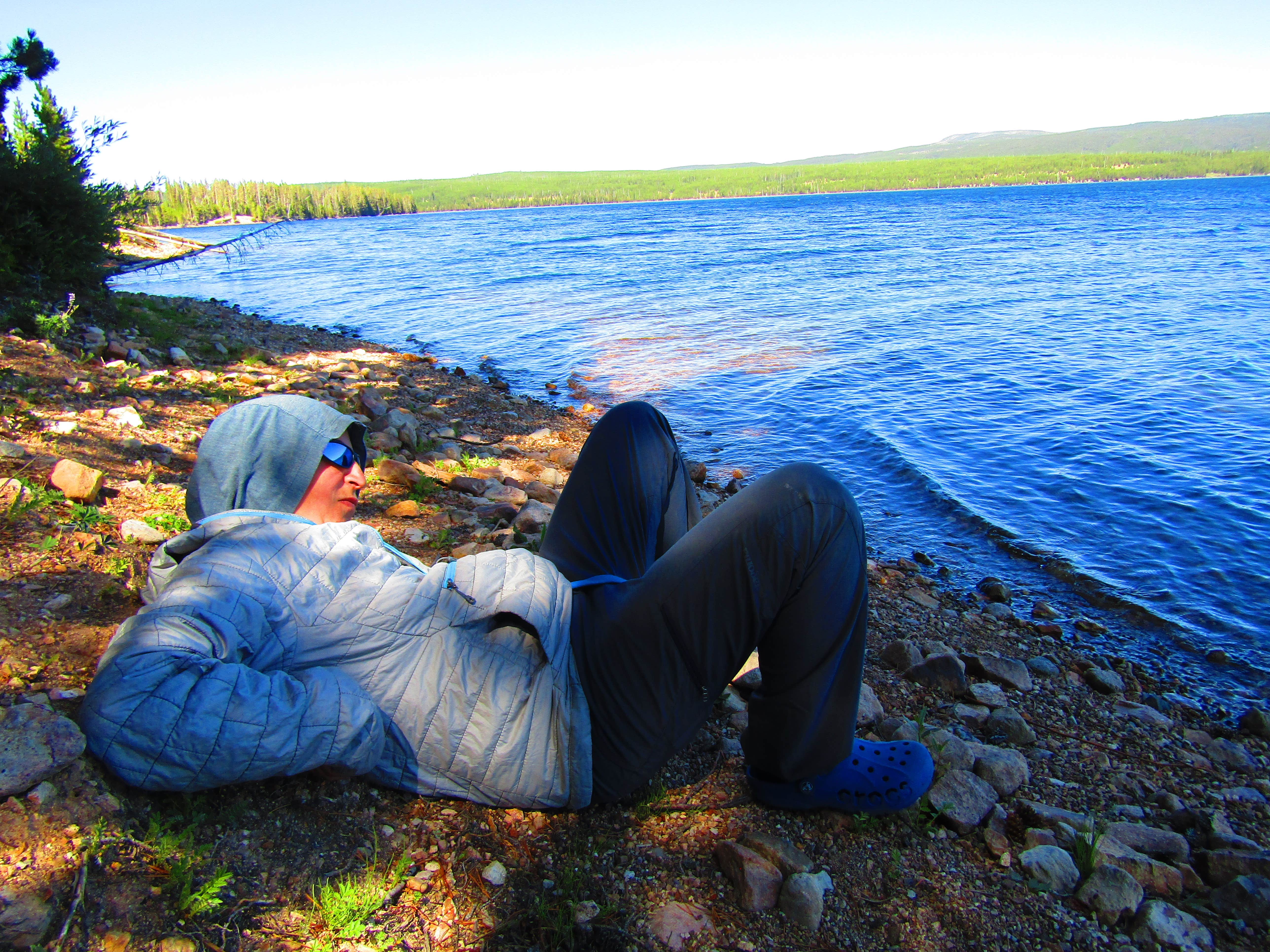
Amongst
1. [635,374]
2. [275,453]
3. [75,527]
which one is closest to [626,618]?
[275,453]

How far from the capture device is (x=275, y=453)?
7.33 feet

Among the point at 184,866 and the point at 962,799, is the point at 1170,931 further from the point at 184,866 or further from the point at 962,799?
the point at 184,866

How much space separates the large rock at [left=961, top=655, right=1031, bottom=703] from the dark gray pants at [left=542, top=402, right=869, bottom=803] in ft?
7.19

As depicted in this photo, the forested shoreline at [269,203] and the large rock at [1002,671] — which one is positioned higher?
the forested shoreline at [269,203]

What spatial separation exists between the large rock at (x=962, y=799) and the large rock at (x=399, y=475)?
4.10 metres

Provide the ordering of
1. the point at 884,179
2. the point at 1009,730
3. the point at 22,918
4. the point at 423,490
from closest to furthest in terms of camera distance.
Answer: the point at 22,918 → the point at 1009,730 → the point at 423,490 → the point at 884,179

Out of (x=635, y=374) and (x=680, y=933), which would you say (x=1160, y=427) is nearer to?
(x=635, y=374)

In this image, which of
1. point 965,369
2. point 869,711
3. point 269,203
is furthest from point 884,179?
point 869,711

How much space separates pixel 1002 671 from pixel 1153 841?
1.51 m

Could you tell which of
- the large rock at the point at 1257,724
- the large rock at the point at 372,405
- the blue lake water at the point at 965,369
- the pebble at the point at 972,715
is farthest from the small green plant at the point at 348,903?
the large rock at the point at 372,405

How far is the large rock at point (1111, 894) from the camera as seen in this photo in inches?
86.4

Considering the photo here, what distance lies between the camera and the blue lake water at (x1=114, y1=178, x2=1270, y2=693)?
20.1 ft

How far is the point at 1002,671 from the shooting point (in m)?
4.11

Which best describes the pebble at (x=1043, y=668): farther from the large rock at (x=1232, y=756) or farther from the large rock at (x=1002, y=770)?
the large rock at (x=1002, y=770)
